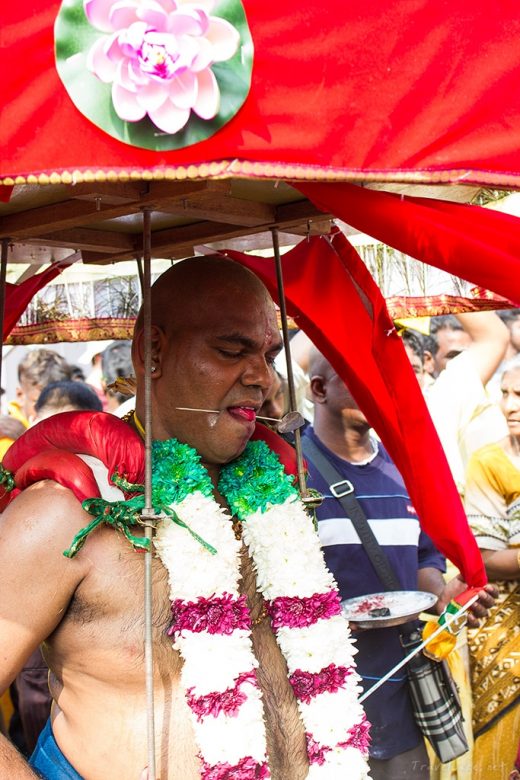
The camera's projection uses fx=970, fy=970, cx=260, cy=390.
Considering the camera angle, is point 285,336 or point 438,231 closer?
point 438,231

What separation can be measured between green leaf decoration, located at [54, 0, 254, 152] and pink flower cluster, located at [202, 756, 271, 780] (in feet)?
4.80

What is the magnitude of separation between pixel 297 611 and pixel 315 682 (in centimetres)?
20

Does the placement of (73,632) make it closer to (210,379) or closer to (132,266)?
(210,379)

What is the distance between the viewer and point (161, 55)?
1.72 metres

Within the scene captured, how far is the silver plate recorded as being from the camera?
362 cm

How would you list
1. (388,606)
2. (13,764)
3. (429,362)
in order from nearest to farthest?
(13,764) < (388,606) < (429,362)

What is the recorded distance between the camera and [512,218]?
8.16ft

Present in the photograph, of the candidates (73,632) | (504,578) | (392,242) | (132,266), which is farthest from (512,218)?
(504,578)

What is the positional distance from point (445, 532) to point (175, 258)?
4.49 feet

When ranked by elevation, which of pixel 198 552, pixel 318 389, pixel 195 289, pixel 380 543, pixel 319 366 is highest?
pixel 195 289

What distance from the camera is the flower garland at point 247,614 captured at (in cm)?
239

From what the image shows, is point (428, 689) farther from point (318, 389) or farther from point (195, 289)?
point (195, 289)

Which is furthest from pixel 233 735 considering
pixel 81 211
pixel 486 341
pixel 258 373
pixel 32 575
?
pixel 486 341

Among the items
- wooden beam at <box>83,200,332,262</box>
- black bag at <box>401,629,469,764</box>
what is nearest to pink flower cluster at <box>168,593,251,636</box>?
wooden beam at <box>83,200,332,262</box>
